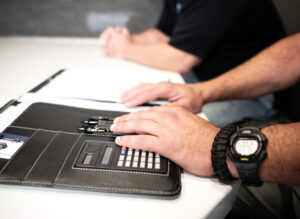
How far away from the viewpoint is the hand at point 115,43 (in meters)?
1.09

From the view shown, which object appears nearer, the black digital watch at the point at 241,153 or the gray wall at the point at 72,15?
the black digital watch at the point at 241,153

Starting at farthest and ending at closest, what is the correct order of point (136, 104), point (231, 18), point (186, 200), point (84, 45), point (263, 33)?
point (84, 45)
point (263, 33)
point (231, 18)
point (136, 104)
point (186, 200)

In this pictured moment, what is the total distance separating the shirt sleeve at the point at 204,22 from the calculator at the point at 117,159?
61 centimetres

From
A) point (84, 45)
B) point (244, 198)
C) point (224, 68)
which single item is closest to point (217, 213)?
point (244, 198)

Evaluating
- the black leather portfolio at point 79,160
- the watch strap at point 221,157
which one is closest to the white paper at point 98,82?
the black leather portfolio at point 79,160

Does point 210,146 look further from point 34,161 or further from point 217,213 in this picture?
point 34,161

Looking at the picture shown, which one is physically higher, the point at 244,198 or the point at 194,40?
the point at 194,40

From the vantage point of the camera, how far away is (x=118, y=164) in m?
0.45

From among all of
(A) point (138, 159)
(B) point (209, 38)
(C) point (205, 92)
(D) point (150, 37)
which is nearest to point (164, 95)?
(C) point (205, 92)

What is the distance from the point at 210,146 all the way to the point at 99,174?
23 cm

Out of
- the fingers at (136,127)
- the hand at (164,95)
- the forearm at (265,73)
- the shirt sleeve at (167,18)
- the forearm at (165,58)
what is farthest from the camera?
the shirt sleeve at (167,18)

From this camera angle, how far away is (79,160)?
452 millimetres

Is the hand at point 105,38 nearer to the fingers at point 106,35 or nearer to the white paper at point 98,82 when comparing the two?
the fingers at point 106,35

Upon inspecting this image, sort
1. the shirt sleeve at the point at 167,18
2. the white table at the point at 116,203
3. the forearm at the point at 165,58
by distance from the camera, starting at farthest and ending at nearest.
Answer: the shirt sleeve at the point at 167,18, the forearm at the point at 165,58, the white table at the point at 116,203
